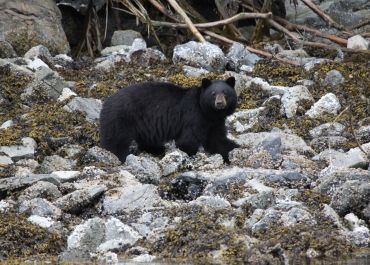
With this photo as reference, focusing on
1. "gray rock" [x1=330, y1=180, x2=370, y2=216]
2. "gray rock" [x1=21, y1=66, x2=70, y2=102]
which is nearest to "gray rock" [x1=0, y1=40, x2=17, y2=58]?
"gray rock" [x1=21, y1=66, x2=70, y2=102]

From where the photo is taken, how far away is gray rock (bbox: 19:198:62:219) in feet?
30.5

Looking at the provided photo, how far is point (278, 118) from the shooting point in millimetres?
13164

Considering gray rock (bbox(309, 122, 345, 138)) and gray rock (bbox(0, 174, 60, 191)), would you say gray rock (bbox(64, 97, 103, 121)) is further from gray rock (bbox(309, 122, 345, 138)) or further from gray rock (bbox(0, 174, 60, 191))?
gray rock (bbox(0, 174, 60, 191))

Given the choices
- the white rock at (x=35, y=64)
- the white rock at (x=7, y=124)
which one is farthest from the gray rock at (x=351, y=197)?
the white rock at (x=35, y=64)

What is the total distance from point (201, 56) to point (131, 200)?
5.72m

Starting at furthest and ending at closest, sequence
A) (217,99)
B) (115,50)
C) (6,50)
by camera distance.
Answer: (115,50) → (6,50) → (217,99)

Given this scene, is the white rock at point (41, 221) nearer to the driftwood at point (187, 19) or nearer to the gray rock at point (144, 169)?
the gray rock at point (144, 169)

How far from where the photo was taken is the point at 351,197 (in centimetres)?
902

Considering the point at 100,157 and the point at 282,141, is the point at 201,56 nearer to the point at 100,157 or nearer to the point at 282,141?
the point at 282,141

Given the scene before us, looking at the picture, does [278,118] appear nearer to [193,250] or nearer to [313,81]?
[313,81]

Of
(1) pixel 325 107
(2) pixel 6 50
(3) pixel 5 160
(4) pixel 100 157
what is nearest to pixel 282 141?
(1) pixel 325 107

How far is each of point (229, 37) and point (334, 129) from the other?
14.9 ft

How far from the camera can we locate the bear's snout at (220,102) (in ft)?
38.3

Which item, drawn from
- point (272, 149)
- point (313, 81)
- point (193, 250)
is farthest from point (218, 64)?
point (193, 250)
